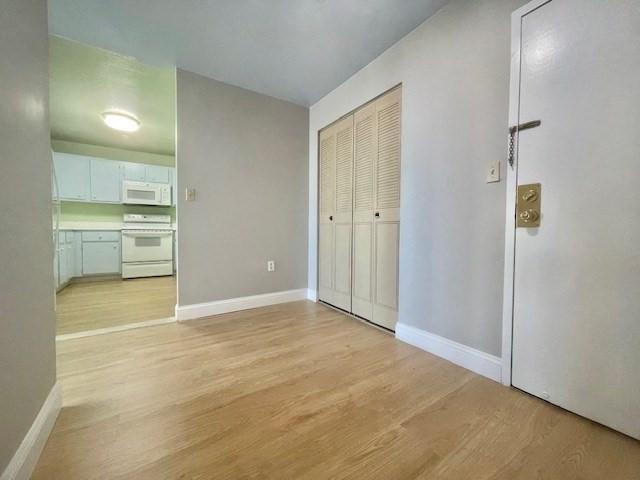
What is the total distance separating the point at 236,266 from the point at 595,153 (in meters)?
2.62

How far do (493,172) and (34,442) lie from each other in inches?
89.0

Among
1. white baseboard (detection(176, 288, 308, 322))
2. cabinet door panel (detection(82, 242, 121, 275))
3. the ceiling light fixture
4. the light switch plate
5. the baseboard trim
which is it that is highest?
the ceiling light fixture

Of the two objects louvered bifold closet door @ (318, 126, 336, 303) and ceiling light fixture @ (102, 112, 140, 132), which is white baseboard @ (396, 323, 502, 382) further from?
ceiling light fixture @ (102, 112, 140, 132)

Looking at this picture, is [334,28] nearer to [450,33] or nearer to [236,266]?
[450,33]

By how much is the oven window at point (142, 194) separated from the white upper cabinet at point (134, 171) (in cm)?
22

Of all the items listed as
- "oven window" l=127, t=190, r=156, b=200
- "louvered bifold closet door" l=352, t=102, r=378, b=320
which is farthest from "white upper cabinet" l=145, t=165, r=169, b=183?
"louvered bifold closet door" l=352, t=102, r=378, b=320

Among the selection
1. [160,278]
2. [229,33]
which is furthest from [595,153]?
[160,278]

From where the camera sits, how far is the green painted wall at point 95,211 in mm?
4336

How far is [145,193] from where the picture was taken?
4.59 meters

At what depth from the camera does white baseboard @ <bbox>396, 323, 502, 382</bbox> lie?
1.36m

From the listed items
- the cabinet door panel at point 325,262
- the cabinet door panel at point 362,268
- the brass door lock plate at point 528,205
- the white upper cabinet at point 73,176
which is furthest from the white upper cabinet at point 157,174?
the brass door lock plate at point 528,205

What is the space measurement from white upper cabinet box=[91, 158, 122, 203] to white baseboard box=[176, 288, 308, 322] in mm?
3462

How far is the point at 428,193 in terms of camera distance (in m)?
1.68

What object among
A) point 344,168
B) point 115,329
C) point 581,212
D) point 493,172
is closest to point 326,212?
point 344,168
